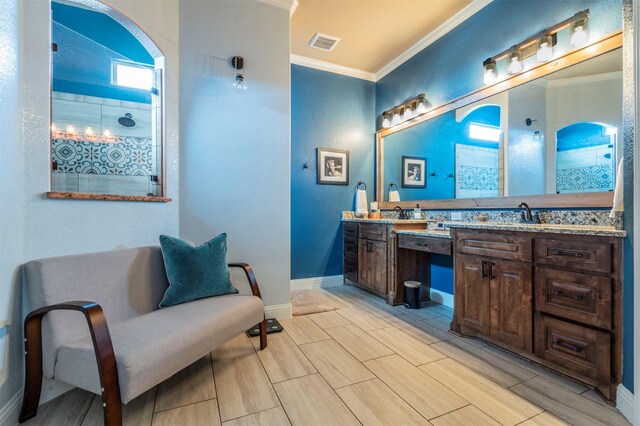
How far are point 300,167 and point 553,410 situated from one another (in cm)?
325

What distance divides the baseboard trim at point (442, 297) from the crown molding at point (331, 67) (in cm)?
318

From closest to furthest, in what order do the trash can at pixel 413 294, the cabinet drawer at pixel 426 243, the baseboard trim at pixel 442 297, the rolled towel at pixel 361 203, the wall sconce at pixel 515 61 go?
the wall sconce at pixel 515 61
the cabinet drawer at pixel 426 243
the trash can at pixel 413 294
the baseboard trim at pixel 442 297
the rolled towel at pixel 361 203

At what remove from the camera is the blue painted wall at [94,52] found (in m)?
2.29

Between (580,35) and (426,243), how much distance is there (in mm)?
1882

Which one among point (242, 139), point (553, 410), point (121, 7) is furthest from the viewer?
point (242, 139)

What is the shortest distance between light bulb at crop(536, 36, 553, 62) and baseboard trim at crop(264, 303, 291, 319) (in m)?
3.02

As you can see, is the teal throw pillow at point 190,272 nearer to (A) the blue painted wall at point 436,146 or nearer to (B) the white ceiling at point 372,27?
(A) the blue painted wall at point 436,146

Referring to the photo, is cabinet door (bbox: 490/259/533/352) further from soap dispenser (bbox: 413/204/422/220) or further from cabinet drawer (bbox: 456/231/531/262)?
soap dispenser (bbox: 413/204/422/220)

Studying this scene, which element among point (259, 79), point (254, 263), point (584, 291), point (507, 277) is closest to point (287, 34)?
point (259, 79)

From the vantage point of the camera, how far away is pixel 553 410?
1432 mm

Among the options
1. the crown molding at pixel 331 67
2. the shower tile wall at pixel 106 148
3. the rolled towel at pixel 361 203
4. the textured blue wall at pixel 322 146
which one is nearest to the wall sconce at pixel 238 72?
the shower tile wall at pixel 106 148

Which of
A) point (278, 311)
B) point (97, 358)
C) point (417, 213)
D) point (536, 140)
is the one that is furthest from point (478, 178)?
point (97, 358)

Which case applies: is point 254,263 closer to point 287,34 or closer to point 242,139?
point 242,139

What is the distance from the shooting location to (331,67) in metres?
3.95
